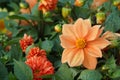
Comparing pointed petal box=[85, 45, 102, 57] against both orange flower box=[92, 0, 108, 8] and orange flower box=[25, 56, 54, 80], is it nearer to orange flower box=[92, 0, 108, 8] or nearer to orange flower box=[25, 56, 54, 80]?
orange flower box=[25, 56, 54, 80]

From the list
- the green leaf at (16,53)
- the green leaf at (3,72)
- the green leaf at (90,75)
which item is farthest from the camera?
the green leaf at (16,53)

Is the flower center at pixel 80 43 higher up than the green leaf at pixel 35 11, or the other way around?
the green leaf at pixel 35 11

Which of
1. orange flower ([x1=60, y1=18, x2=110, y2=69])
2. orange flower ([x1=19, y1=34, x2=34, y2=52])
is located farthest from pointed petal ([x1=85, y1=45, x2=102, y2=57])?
orange flower ([x1=19, y1=34, x2=34, y2=52])

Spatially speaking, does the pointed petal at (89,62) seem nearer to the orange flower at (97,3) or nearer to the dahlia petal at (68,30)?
the dahlia petal at (68,30)

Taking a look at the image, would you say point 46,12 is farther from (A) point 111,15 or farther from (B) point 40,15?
(A) point 111,15

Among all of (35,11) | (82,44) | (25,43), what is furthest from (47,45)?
(35,11)

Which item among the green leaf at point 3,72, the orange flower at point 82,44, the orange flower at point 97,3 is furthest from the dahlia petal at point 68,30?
the orange flower at point 97,3
